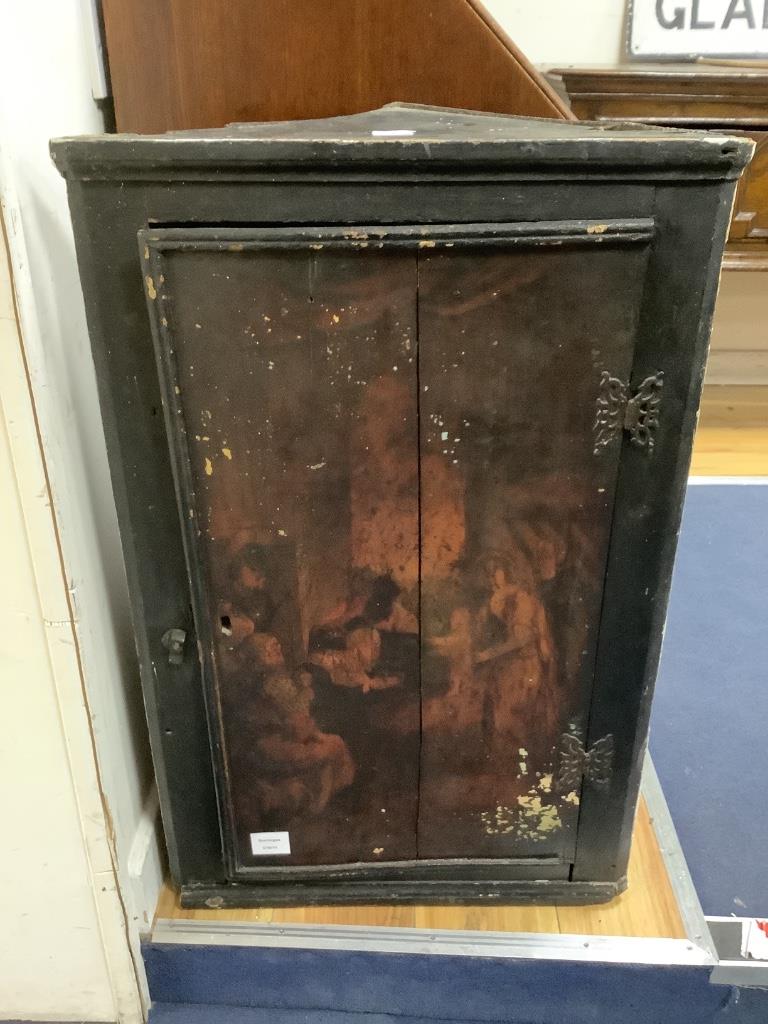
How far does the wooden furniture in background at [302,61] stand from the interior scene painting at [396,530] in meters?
0.33

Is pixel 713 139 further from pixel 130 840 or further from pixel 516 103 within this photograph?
pixel 130 840

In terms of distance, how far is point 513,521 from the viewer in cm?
95

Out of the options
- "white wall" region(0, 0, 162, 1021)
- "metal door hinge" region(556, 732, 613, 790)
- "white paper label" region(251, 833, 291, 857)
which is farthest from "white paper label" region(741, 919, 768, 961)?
"white wall" region(0, 0, 162, 1021)

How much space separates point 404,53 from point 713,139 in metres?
0.42

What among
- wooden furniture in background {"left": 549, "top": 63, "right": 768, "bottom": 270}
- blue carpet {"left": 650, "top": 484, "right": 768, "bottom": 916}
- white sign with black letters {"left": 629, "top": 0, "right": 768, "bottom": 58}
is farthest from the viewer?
white sign with black letters {"left": 629, "top": 0, "right": 768, "bottom": 58}

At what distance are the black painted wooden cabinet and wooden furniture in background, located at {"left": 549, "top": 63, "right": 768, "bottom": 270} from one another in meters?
1.30

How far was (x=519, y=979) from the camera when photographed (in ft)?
3.64

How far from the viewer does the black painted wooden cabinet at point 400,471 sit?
0.81 meters

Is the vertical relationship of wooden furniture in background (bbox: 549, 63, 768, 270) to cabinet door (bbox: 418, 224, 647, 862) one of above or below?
above

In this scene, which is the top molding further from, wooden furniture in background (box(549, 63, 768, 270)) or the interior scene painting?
wooden furniture in background (box(549, 63, 768, 270))

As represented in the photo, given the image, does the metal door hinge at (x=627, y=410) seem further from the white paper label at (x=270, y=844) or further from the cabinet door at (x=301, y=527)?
the white paper label at (x=270, y=844)

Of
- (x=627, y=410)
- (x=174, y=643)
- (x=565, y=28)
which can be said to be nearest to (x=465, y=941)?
(x=174, y=643)

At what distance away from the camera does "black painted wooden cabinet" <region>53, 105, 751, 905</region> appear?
0.81 meters

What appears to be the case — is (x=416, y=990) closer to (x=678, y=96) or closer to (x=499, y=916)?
(x=499, y=916)
